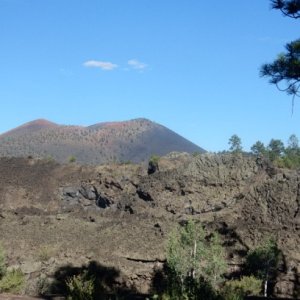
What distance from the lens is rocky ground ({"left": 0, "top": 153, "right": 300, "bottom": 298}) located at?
116 feet

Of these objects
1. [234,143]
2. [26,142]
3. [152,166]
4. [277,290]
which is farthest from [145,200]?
[26,142]

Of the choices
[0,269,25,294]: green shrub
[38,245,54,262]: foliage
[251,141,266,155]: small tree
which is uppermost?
[251,141,266,155]: small tree

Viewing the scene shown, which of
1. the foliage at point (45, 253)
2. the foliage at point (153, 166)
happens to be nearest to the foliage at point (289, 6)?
the foliage at point (45, 253)

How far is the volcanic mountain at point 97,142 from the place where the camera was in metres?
124

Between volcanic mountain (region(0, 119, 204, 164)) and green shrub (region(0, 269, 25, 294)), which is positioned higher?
volcanic mountain (region(0, 119, 204, 164))

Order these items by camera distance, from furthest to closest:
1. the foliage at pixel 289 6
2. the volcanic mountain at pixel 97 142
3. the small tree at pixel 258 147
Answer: the volcanic mountain at pixel 97 142 < the small tree at pixel 258 147 < the foliage at pixel 289 6

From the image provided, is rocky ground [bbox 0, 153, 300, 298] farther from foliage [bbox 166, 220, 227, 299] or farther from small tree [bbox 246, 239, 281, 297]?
foliage [bbox 166, 220, 227, 299]

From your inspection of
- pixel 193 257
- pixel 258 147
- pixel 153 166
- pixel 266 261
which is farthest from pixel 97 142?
pixel 193 257

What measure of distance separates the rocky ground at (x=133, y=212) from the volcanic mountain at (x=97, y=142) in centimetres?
4868

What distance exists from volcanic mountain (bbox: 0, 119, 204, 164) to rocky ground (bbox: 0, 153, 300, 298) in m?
48.7

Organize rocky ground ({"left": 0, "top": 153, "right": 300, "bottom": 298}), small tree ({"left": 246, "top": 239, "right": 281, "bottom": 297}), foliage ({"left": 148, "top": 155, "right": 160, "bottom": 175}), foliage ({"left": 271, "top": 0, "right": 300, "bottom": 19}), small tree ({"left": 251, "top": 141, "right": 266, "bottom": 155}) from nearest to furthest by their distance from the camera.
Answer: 1. foliage ({"left": 271, "top": 0, "right": 300, "bottom": 19})
2. small tree ({"left": 246, "top": 239, "right": 281, "bottom": 297})
3. rocky ground ({"left": 0, "top": 153, "right": 300, "bottom": 298})
4. foliage ({"left": 148, "top": 155, "right": 160, "bottom": 175})
5. small tree ({"left": 251, "top": 141, "right": 266, "bottom": 155})

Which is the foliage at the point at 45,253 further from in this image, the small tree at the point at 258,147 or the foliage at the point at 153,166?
the small tree at the point at 258,147

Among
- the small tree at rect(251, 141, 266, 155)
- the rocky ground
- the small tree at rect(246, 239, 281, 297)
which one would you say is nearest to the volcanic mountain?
the small tree at rect(251, 141, 266, 155)

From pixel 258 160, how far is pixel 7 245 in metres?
24.0
